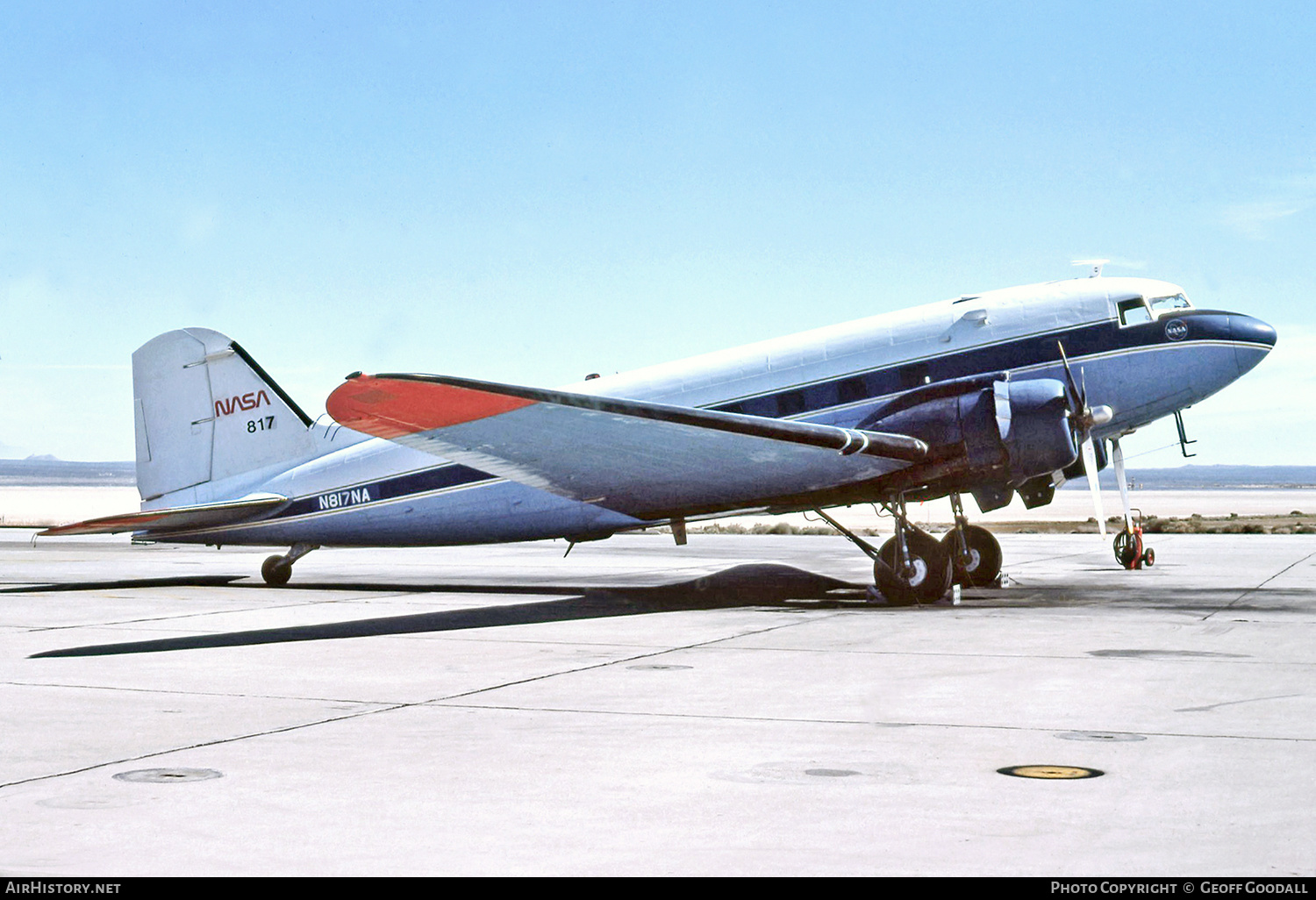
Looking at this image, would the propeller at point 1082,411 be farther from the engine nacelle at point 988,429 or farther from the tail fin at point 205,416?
the tail fin at point 205,416

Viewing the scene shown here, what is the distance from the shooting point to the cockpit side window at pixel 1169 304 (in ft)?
63.2

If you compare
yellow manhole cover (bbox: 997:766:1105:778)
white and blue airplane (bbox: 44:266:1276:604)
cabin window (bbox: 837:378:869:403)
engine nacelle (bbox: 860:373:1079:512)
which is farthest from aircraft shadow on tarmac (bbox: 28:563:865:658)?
yellow manhole cover (bbox: 997:766:1105:778)

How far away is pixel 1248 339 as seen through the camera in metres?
19.3

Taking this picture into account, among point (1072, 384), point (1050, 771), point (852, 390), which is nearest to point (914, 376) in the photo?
point (852, 390)

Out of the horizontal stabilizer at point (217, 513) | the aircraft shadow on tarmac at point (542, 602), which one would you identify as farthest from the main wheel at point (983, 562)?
the horizontal stabilizer at point (217, 513)

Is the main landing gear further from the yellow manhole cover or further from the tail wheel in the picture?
the yellow manhole cover

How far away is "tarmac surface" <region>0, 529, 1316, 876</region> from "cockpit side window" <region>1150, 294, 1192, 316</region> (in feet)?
15.1

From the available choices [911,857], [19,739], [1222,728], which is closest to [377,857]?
[911,857]

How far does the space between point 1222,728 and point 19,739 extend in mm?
8066

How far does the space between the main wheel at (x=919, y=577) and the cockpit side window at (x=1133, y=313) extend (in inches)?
186

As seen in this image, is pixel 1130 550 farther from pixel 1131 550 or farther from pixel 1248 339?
pixel 1248 339

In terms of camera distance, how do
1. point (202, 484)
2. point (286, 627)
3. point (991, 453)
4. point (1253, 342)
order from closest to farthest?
point (286, 627)
point (991, 453)
point (1253, 342)
point (202, 484)

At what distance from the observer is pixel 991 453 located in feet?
58.6

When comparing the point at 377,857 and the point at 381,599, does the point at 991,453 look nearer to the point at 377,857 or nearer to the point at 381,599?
the point at 381,599
